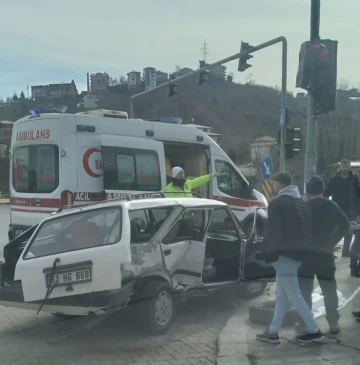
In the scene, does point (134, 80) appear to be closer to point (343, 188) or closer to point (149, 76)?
point (149, 76)

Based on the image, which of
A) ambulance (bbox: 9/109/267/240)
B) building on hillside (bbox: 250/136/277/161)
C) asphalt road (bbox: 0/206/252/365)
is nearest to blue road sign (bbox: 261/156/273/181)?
ambulance (bbox: 9/109/267/240)

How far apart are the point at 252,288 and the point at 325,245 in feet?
7.46

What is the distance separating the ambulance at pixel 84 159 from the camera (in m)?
10.9

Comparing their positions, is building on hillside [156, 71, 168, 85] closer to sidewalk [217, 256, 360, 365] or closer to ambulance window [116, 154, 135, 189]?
ambulance window [116, 154, 135, 189]

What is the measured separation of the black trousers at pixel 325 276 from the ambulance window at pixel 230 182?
7393 mm

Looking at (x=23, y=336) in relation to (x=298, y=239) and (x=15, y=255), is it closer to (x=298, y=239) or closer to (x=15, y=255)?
(x=15, y=255)

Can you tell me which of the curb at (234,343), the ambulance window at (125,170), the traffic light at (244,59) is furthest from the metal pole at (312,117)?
the traffic light at (244,59)

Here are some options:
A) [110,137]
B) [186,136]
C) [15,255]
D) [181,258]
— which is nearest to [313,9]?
[186,136]

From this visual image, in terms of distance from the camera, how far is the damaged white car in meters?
6.05

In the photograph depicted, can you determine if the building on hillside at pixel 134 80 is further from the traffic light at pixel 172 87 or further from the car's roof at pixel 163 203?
the car's roof at pixel 163 203

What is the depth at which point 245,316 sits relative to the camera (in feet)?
23.5

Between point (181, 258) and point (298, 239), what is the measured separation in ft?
5.36

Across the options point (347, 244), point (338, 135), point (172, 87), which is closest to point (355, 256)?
point (347, 244)

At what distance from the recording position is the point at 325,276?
20.2 ft
